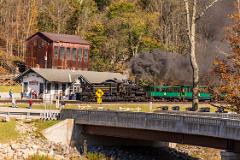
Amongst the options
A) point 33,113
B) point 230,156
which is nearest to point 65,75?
point 33,113

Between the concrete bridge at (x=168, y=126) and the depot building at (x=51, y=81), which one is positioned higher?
the depot building at (x=51, y=81)

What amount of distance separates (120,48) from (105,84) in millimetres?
28365

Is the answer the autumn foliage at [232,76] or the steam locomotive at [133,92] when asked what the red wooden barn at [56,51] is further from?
the autumn foliage at [232,76]

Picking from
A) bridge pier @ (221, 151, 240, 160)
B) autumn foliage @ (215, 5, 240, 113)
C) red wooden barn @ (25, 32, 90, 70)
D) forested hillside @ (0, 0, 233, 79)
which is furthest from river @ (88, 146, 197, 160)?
forested hillside @ (0, 0, 233, 79)

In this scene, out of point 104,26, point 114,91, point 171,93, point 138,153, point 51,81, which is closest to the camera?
point 138,153

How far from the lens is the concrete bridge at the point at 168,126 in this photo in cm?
2922

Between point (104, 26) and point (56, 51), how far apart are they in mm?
16259

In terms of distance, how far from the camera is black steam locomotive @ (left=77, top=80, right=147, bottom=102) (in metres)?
63.4

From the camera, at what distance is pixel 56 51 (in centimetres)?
8362

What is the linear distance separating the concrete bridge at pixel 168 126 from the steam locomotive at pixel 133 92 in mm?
24486

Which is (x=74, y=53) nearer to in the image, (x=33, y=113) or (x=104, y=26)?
(x=104, y=26)

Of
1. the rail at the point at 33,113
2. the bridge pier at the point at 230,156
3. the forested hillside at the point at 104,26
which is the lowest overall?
the bridge pier at the point at 230,156

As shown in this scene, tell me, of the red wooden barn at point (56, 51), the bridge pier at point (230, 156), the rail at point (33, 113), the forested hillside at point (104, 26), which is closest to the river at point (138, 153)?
the rail at point (33, 113)

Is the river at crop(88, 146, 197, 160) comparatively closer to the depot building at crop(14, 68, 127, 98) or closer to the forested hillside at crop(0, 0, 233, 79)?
the depot building at crop(14, 68, 127, 98)
